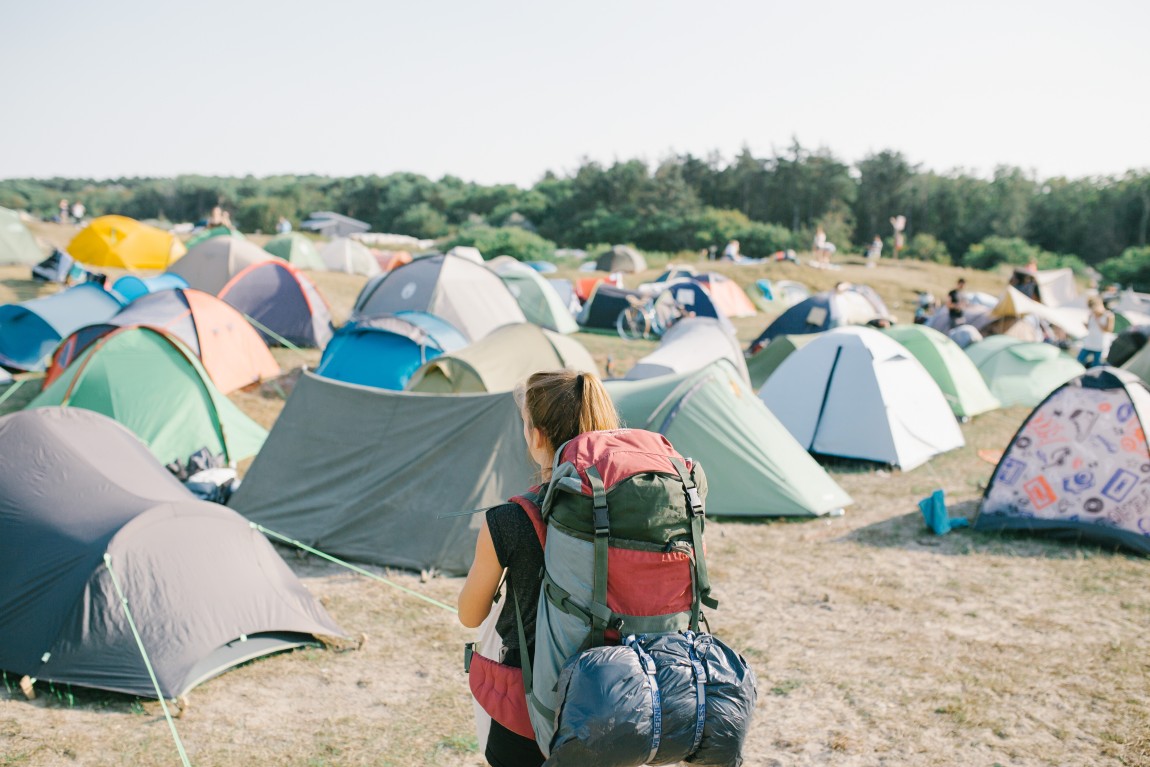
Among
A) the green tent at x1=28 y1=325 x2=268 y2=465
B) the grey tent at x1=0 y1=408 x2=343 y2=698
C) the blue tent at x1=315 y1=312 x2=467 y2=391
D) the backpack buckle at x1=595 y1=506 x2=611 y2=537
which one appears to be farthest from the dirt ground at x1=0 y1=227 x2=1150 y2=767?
the blue tent at x1=315 y1=312 x2=467 y2=391

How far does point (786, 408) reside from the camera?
9227 mm

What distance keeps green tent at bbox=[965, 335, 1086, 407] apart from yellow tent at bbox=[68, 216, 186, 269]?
19.3 meters

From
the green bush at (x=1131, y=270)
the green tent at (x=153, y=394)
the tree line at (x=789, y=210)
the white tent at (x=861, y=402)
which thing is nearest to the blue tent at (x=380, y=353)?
the green tent at (x=153, y=394)

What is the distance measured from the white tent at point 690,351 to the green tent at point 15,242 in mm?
16526

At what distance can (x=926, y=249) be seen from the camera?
41.1 meters

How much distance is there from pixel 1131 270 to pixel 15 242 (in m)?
38.4

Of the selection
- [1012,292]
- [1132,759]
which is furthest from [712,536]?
[1012,292]

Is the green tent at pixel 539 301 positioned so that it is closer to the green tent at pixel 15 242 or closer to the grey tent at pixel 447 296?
the grey tent at pixel 447 296

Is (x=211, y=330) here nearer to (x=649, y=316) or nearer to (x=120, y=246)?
(x=649, y=316)

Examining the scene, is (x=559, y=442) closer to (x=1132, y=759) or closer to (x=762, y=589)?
(x=1132, y=759)

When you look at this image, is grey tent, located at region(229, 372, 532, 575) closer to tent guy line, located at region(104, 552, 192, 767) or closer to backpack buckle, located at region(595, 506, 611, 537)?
tent guy line, located at region(104, 552, 192, 767)

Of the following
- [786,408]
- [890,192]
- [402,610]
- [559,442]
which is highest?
[890,192]

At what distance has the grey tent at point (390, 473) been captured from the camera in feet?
19.1

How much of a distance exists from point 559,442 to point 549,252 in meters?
38.7
